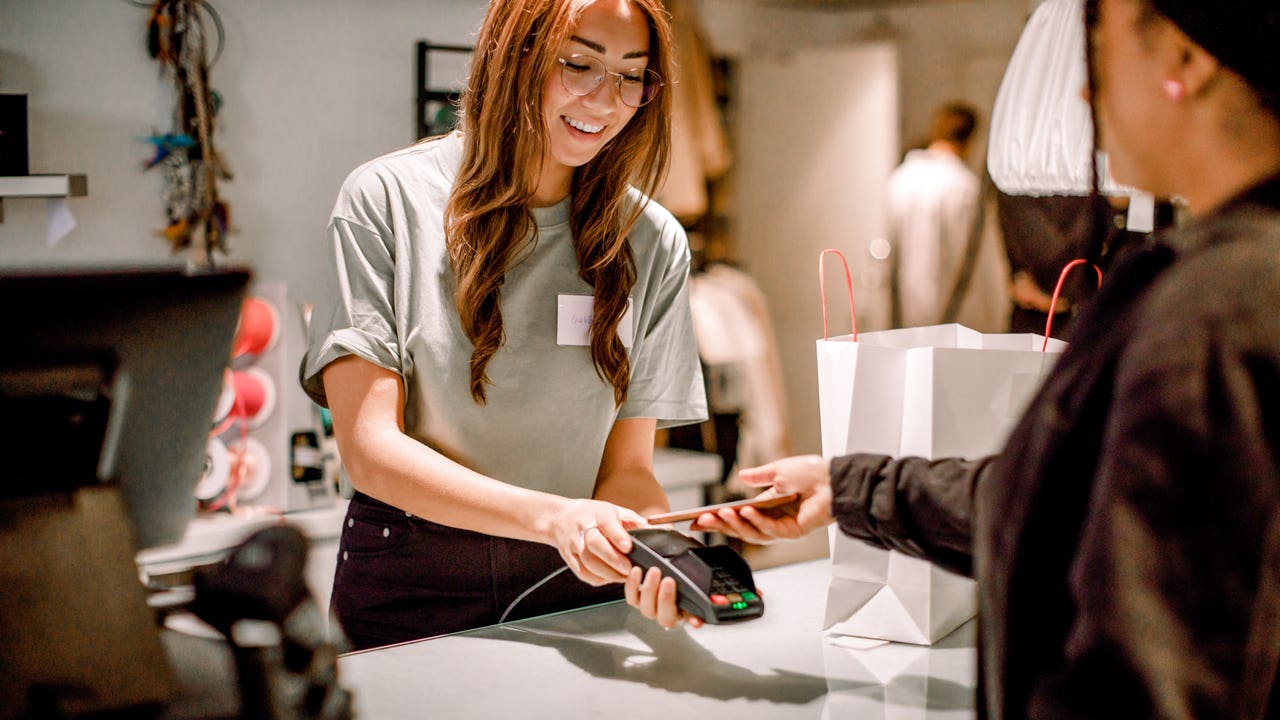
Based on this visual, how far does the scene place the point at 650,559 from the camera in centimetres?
102

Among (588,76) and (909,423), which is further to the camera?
(588,76)

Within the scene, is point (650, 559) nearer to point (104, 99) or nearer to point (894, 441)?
point (894, 441)

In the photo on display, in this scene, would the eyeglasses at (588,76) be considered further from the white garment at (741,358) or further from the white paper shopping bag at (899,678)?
the white garment at (741,358)

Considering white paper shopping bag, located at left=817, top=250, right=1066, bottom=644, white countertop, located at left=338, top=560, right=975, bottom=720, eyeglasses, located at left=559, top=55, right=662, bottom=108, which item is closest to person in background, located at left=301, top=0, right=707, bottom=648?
eyeglasses, located at left=559, top=55, right=662, bottom=108

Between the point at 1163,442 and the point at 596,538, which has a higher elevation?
the point at 1163,442

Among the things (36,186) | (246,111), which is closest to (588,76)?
(36,186)

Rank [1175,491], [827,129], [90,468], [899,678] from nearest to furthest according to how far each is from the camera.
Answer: [1175,491], [90,468], [899,678], [827,129]

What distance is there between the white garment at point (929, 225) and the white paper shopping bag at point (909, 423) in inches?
115

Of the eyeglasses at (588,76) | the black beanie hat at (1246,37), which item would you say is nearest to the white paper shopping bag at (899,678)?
the black beanie hat at (1246,37)

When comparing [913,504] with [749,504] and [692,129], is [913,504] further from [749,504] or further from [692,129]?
[692,129]

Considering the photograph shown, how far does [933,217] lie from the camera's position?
3.97 meters

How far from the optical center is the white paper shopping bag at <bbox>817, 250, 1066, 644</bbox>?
110 cm

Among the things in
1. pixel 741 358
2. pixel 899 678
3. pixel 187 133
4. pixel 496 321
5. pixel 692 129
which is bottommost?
pixel 899 678

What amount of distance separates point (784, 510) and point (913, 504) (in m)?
0.20
